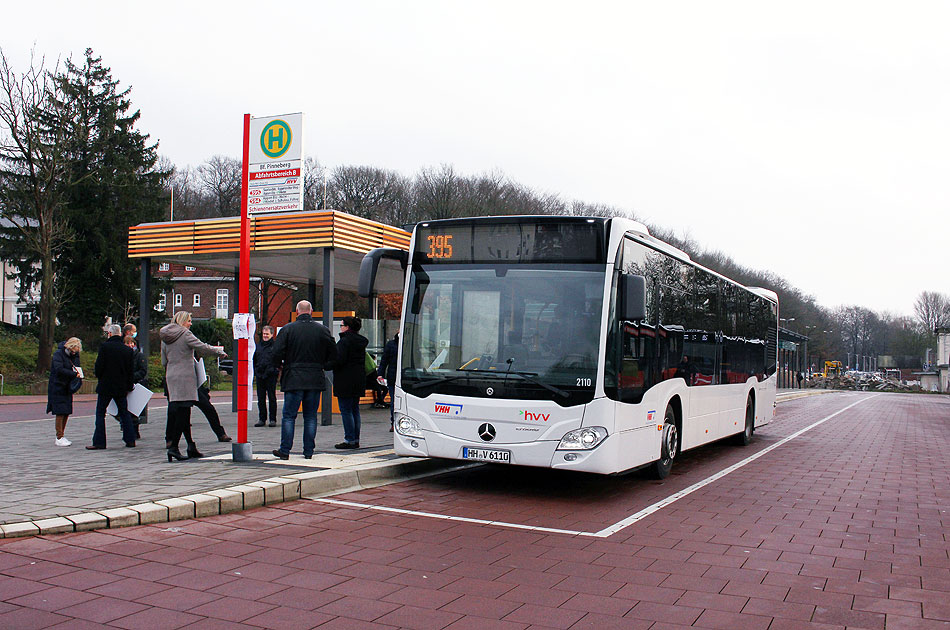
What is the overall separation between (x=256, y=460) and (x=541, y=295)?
12.9ft

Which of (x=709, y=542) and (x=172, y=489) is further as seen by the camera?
(x=172, y=489)

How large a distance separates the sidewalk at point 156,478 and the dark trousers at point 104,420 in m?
0.21

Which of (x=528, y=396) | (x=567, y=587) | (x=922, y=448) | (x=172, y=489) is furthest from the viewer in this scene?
(x=922, y=448)

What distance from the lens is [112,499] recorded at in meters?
7.25

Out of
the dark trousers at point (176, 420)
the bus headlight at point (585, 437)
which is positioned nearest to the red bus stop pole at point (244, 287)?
the dark trousers at point (176, 420)

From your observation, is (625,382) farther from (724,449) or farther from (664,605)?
(724,449)

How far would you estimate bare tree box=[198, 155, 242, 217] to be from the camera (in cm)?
6269

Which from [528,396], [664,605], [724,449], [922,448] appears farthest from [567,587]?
[922,448]

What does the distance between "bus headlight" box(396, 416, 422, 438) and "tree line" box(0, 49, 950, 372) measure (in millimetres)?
12112

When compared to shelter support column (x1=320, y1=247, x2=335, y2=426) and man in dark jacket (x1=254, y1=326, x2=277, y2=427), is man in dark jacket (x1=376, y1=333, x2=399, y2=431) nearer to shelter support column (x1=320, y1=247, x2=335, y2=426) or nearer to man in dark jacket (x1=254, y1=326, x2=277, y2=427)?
shelter support column (x1=320, y1=247, x2=335, y2=426)

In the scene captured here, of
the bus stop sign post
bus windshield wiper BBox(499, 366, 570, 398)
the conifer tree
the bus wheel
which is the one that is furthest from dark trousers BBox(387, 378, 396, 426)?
the conifer tree

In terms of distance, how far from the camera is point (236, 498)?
7555 mm

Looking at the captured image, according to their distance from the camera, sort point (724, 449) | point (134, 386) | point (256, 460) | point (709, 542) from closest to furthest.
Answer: point (709, 542) < point (256, 460) < point (134, 386) < point (724, 449)

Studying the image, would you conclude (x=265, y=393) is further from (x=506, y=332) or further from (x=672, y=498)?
(x=672, y=498)
